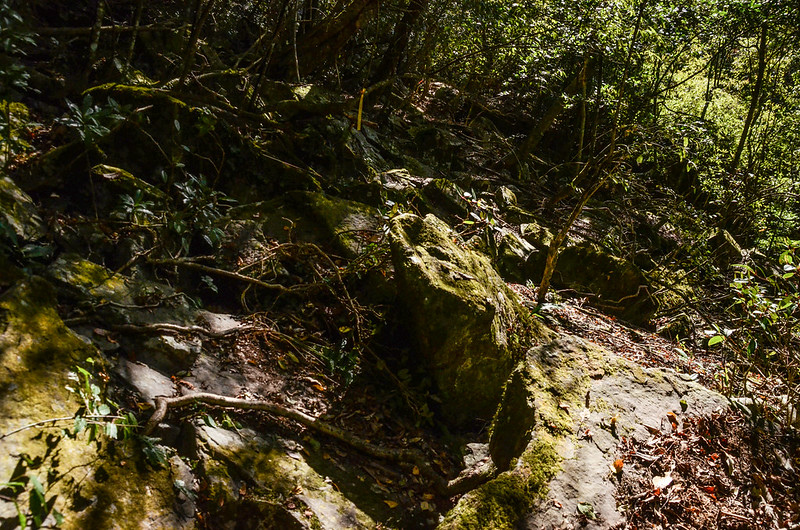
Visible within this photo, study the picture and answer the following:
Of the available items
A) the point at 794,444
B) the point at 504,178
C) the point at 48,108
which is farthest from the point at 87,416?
the point at 504,178

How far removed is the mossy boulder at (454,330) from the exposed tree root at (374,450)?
710 millimetres

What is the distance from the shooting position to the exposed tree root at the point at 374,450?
131 inches

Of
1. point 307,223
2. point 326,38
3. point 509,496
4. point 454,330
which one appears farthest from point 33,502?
point 326,38

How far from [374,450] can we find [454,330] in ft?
4.29

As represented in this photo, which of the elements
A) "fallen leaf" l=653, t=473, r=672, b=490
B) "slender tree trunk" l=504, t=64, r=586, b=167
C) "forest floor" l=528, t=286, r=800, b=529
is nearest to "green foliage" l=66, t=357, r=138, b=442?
"forest floor" l=528, t=286, r=800, b=529

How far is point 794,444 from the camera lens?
3580 millimetres

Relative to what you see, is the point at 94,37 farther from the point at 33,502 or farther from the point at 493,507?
the point at 493,507

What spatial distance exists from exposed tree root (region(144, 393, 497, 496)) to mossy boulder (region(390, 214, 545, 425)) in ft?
2.33

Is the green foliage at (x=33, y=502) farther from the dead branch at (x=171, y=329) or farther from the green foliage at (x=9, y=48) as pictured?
the green foliage at (x=9, y=48)

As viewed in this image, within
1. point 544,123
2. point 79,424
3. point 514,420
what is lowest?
point 79,424

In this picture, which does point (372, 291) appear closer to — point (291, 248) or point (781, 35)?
point (291, 248)

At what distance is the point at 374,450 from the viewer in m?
3.74

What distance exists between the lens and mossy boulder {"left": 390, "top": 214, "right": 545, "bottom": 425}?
4336 millimetres

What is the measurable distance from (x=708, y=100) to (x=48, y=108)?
1705 centimetres
